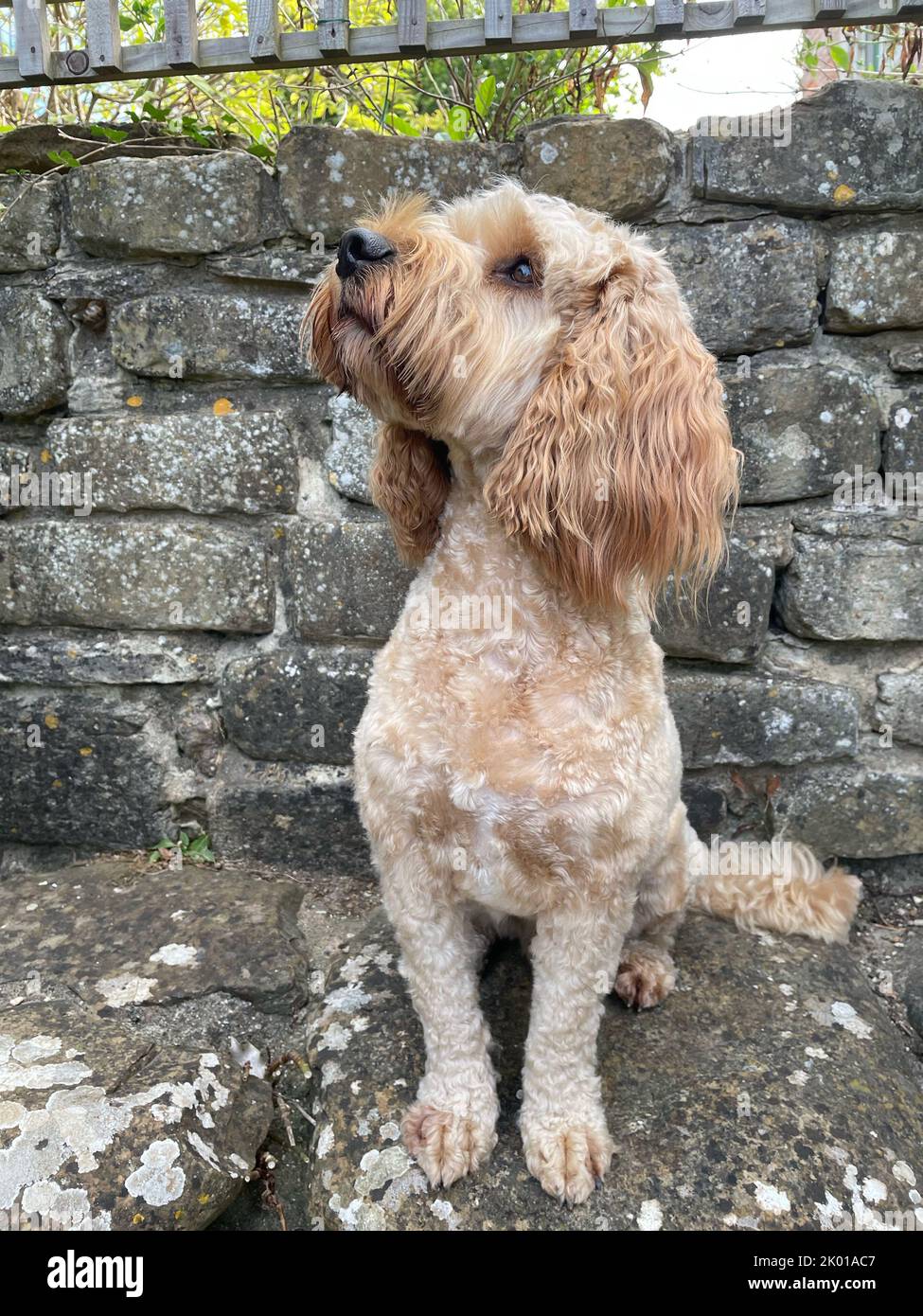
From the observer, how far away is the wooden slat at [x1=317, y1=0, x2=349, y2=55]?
197cm

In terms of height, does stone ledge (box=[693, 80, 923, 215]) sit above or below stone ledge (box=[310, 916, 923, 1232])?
above

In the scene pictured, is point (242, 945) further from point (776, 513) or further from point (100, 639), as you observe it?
point (776, 513)

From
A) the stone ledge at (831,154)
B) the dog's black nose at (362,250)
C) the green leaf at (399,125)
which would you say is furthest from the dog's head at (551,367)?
the green leaf at (399,125)

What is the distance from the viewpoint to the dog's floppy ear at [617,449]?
1442 millimetres

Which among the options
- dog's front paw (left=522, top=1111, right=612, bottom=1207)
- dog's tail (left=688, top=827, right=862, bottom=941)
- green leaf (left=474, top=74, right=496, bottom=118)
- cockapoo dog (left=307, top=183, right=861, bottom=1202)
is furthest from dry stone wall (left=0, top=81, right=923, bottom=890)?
dog's front paw (left=522, top=1111, right=612, bottom=1207)

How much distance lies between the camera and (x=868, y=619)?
7.37ft

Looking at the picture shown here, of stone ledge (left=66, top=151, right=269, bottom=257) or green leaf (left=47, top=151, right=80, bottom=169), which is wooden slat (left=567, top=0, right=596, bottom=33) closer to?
stone ledge (left=66, top=151, right=269, bottom=257)

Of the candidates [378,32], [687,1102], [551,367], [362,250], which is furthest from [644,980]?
[378,32]

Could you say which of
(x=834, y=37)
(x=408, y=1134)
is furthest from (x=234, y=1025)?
(x=834, y=37)

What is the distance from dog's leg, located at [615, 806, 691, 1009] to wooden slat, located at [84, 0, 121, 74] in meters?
2.31

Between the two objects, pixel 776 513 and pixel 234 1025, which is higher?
pixel 776 513

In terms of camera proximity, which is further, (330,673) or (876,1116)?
(330,673)

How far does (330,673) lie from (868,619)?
58.9 inches

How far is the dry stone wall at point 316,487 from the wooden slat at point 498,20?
0.23 meters
